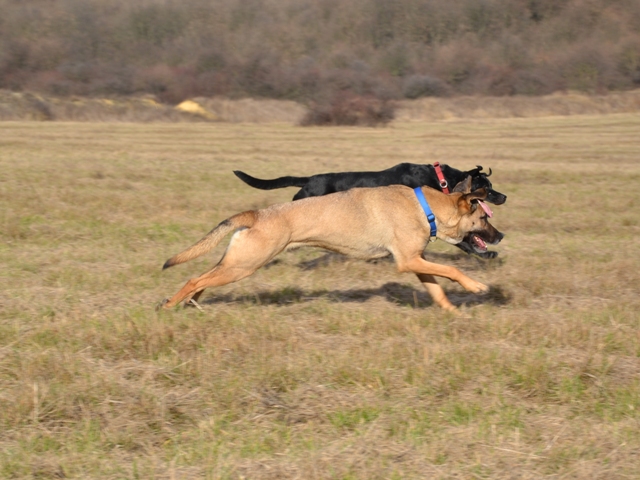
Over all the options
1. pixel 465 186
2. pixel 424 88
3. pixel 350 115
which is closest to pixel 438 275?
pixel 465 186

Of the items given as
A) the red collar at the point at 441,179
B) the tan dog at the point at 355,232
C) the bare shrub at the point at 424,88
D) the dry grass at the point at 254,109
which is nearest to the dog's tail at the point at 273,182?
the tan dog at the point at 355,232

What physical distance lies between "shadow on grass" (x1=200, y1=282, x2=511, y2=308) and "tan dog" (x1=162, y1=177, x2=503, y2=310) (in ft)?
1.75

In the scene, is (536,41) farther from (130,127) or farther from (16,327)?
(16,327)

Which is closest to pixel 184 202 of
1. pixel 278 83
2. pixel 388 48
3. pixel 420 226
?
pixel 420 226

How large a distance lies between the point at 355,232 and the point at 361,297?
105 centimetres

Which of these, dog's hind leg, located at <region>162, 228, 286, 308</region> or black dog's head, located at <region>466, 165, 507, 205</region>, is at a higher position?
black dog's head, located at <region>466, 165, 507, 205</region>

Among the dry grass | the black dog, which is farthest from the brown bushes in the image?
the black dog

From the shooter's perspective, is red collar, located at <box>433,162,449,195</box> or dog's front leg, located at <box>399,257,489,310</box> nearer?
dog's front leg, located at <box>399,257,489,310</box>

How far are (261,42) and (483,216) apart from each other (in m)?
69.4

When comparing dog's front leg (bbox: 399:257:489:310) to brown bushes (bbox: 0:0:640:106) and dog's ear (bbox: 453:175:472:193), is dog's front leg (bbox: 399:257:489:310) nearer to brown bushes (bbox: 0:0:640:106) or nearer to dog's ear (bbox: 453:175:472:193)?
dog's ear (bbox: 453:175:472:193)

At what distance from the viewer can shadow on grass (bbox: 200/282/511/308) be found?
7.61m

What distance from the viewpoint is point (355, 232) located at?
7051 millimetres

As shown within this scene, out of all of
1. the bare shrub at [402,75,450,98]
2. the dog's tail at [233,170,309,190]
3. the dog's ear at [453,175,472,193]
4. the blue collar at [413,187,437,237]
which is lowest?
the blue collar at [413,187,437,237]

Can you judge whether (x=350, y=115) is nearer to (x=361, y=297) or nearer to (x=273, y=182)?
(x=273, y=182)
